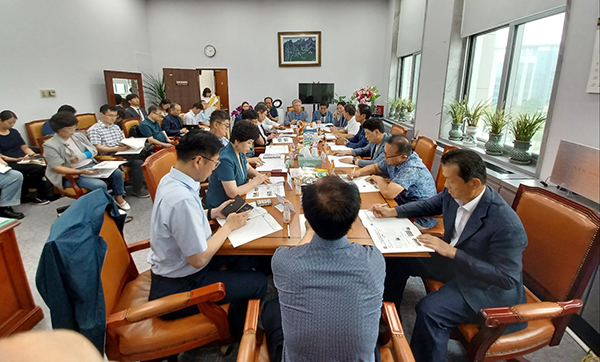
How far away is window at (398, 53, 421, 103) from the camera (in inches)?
228

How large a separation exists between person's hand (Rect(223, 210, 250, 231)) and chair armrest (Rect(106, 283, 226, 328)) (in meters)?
0.36

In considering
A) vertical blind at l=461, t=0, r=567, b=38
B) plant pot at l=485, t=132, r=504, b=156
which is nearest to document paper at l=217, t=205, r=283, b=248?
plant pot at l=485, t=132, r=504, b=156

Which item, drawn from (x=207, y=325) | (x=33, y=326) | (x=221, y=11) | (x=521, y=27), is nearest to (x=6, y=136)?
(x=33, y=326)

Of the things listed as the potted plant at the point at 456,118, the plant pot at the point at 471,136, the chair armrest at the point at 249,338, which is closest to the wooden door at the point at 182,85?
the potted plant at the point at 456,118

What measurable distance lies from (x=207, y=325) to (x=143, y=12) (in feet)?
26.3

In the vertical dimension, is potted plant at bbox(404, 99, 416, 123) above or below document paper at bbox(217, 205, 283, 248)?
above

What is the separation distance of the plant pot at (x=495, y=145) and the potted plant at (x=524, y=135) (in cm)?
32

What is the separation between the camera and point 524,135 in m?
2.61

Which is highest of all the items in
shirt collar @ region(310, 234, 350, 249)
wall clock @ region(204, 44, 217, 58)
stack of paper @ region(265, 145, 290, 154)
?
wall clock @ region(204, 44, 217, 58)

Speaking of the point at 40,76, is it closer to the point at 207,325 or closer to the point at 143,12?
the point at 143,12

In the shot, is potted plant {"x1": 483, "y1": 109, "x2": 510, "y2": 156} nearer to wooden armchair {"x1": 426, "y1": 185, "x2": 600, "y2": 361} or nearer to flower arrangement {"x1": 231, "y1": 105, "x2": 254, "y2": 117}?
wooden armchair {"x1": 426, "y1": 185, "x2": 600, "y2": 361}

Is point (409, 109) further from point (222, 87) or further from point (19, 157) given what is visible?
point (19, 157)

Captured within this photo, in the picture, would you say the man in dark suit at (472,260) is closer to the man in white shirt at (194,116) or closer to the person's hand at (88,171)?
the person's hand at (88,171)

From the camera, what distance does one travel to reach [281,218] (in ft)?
5.73
